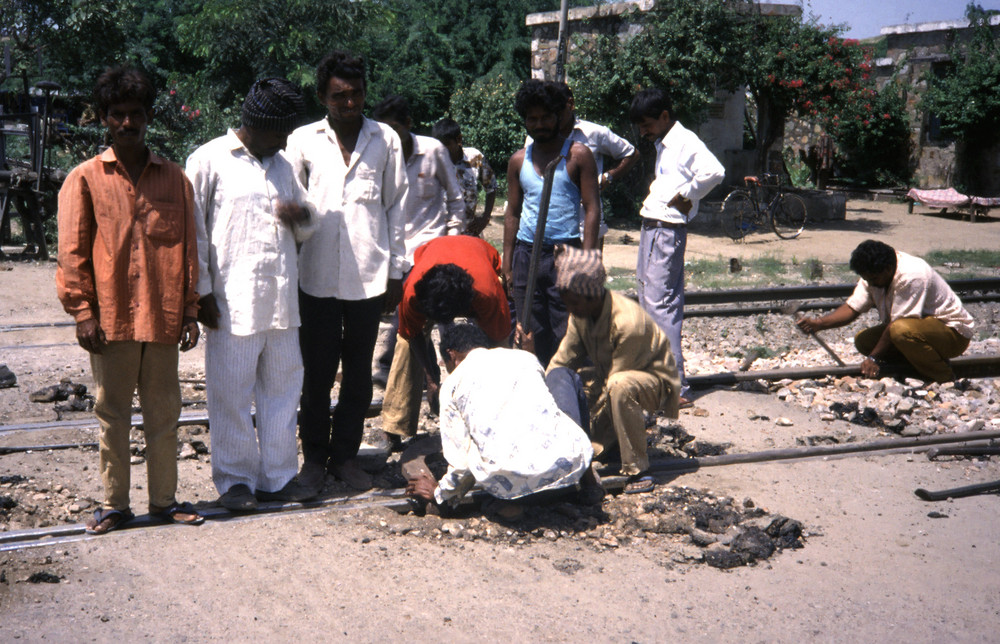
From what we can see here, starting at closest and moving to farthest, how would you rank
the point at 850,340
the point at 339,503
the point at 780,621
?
the point at 780,621 < the point at 339,503 < the point at 850,340

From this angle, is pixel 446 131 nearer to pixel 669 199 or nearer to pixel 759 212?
pixel 669 199

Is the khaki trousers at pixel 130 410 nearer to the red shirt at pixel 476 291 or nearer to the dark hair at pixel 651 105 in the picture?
the red shirt at pixel 476 291

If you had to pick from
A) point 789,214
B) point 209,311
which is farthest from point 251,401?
point 789,214

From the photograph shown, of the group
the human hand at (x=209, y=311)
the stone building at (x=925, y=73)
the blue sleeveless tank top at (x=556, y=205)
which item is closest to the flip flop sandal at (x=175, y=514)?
the human hand at (x=209, y=311)

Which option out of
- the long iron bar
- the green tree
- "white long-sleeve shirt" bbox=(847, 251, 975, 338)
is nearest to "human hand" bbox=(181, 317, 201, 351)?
the long iron bar

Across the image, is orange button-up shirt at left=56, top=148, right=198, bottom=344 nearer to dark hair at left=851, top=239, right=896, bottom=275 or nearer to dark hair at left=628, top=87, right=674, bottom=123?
dark hair at left=628, top=87, right=674, bottom=123

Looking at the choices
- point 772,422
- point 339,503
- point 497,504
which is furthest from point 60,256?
point 772,422

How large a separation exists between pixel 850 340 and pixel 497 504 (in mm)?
5694

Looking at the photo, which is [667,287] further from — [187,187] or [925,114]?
[925,114]

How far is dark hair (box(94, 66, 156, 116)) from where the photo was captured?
3805 mm

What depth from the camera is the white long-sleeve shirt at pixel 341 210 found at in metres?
4.61

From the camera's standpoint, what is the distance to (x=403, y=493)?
474cm

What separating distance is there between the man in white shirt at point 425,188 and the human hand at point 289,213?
169cm

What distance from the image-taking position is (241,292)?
4211 mm
